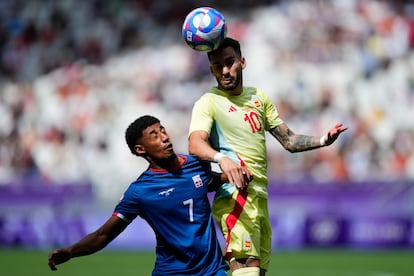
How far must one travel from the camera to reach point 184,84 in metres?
21.5

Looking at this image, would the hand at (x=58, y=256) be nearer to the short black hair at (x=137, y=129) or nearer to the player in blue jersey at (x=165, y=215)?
the player in blue jersey at (x=165, y=215)

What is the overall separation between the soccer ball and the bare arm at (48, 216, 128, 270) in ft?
5.43

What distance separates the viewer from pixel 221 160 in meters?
6.53

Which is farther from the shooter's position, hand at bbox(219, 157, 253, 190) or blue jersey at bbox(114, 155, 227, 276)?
blue jersey at bbox(114, 155, 227, 276)

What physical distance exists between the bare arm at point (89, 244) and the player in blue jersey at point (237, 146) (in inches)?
40.8

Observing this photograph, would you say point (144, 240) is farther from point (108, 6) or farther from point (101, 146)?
point (108, 6)

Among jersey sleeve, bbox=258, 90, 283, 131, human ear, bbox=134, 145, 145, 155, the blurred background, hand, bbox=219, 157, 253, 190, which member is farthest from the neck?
the blurred background

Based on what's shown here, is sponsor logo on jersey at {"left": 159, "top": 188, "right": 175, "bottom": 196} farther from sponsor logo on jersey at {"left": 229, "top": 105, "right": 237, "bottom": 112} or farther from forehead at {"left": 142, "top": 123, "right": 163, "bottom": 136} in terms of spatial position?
sponsor logo on jersey at {"left": 229, "top": 105, "right": 237, "bottom": 112}

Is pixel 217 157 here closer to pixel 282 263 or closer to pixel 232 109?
pixel 232 109

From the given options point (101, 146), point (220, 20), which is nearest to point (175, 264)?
point (220, 20)

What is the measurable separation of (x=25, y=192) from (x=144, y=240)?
2742 millimetres

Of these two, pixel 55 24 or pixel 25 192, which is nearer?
pixel 25 192

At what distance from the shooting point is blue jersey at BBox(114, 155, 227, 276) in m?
6.83

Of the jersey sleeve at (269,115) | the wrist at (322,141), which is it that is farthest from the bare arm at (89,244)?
the wrist at (322,141)
